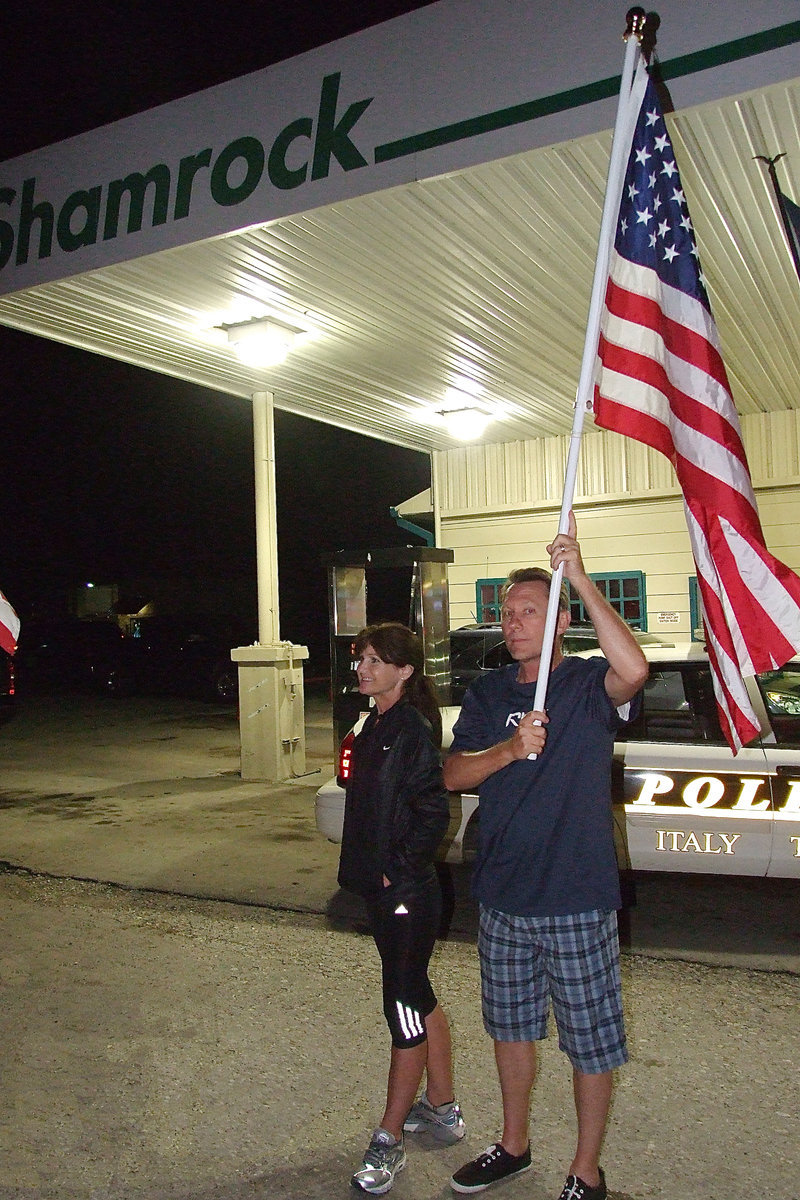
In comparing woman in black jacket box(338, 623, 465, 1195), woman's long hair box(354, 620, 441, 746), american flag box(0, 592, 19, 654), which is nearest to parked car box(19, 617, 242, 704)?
american flag box(0, 592, 19, 654)

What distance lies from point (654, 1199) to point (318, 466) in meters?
39.2

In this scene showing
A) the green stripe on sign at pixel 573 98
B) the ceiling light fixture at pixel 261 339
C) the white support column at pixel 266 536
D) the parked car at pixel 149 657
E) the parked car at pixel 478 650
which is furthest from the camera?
the parked car at pixel 149 657

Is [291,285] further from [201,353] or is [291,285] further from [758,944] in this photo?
[758,944]

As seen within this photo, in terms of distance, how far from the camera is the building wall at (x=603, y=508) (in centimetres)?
1227

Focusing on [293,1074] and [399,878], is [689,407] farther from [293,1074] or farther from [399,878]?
[293,1074]

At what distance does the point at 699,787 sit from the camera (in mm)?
5469

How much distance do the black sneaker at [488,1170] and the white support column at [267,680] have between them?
24.9 feet

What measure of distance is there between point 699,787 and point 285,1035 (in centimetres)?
256

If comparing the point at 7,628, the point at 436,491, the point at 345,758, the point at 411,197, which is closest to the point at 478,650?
the point at 436,491

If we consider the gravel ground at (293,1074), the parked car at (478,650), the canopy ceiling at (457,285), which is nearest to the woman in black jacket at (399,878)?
the gravel ground at (293,1074)

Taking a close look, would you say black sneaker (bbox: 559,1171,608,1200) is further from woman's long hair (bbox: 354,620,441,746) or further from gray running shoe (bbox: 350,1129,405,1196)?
woman's long hair (bbox: 354,620,441,746)

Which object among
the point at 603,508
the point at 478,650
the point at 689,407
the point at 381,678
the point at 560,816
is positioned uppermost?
the point at 603,508

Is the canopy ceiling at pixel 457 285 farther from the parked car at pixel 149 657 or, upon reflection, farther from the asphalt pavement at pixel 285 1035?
Result: the parked car at pixel 149 657

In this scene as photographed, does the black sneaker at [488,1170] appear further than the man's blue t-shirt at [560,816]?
Yes
